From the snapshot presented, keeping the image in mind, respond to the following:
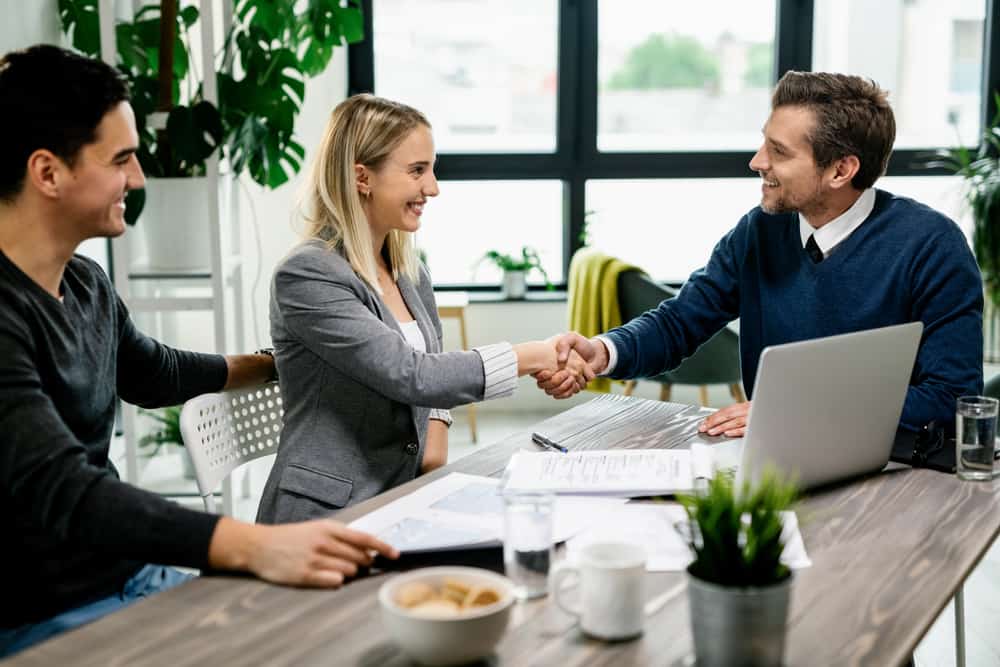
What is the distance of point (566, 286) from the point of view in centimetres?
512

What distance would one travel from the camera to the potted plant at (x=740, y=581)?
3.20ft

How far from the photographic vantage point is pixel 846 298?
204cm

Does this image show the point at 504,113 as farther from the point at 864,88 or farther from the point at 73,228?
the point at 73,228

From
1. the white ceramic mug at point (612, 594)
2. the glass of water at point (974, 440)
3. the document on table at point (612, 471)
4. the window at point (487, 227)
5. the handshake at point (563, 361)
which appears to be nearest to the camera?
the white ceramic mug at point (612, 594)

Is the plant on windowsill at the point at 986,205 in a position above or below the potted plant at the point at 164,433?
above

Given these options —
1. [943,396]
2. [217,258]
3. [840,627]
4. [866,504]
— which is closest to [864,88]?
[943,396]

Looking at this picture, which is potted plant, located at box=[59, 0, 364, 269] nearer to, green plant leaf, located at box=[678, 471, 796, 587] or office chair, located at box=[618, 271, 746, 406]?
office chair, located at box=[618, 271, 746, 406]

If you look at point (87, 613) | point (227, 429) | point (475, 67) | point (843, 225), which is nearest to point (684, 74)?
point (475, 67)

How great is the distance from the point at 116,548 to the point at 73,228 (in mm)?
505

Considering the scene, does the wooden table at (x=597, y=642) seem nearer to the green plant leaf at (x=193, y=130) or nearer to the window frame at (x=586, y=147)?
the green plant leaf at (x=193, y=130)

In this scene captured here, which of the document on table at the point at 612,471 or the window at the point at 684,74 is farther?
the window at the point at 684,74

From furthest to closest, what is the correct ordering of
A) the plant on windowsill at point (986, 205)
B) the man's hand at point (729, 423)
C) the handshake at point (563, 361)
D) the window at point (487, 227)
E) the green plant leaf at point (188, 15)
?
the window at point (487, 227)
the plant on windowsill at point (986, 205)
the green plant leaf at point (188, 15)
the handshake at point (563, 361)
the man's hand at point (729, 423)

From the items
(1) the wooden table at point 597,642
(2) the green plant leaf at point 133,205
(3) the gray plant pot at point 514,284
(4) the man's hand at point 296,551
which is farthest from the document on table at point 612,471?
(3) the gray plant pot at point 514,284

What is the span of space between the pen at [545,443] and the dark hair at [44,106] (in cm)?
85
